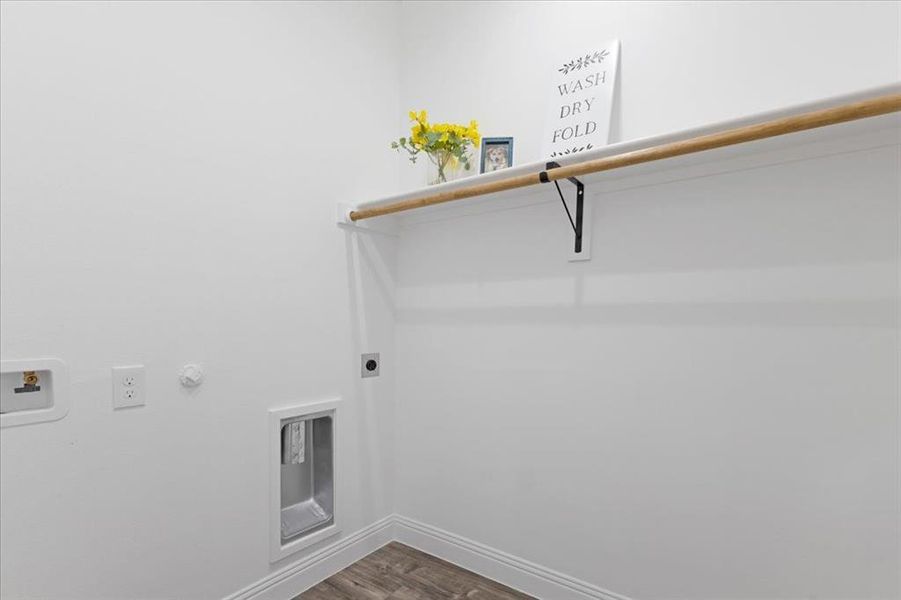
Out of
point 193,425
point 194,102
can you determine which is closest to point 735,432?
point 193,425

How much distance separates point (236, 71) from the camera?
162 centimetres

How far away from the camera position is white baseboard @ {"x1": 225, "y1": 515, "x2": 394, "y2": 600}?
1.68 meters

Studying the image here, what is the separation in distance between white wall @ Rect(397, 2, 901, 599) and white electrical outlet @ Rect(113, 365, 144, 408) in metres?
1.09

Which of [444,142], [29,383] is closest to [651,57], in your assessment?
[444,142]

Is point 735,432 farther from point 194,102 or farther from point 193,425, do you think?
point 194,102

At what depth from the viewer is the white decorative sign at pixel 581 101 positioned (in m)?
1.61

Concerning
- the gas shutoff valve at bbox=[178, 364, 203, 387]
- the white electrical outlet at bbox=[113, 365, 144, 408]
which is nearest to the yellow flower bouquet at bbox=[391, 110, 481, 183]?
the gas shutoff valve at bbox=[178, 364, 203, 387]

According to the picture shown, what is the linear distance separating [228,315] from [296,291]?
0.90 feet

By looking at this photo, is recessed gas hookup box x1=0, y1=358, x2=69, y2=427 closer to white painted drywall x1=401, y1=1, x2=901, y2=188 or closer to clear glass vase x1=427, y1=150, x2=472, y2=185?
clear glass vase x1=427, y1=150, x2=472, y2=185

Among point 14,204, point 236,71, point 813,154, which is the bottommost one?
point 14,204

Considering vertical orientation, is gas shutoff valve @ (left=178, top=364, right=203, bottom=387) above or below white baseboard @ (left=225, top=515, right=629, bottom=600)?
above

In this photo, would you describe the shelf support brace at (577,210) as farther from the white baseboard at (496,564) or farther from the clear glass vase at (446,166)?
the white baseboard at (496,564)

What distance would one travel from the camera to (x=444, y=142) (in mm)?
1868

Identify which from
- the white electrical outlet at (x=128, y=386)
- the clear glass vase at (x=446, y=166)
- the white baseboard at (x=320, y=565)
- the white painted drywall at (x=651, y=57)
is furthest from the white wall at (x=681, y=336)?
the white electrical outlet at (x=128, y=386)
